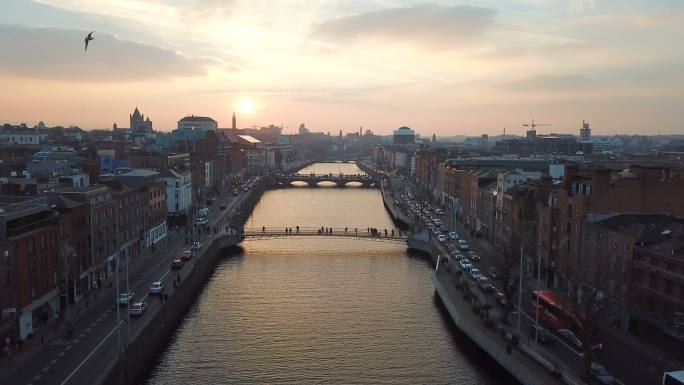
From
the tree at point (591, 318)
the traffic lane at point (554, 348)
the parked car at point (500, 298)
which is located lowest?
the traffic lane at point (554, 348)

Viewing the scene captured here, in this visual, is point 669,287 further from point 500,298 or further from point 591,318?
point 500,298

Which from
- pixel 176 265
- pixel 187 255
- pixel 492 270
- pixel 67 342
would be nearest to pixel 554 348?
pixel 492 270

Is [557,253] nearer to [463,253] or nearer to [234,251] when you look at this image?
[463,253]

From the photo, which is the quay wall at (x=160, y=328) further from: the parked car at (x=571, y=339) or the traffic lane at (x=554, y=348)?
the parked car at (x=571, y=339)

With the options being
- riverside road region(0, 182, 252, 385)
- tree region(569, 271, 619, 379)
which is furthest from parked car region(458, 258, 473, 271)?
riverside road region(0, 182, 252, 385)

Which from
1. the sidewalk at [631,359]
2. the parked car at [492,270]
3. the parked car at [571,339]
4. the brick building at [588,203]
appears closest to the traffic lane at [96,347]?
the parked car at [571,339]

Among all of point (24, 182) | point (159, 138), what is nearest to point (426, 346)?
point (24, 182)
